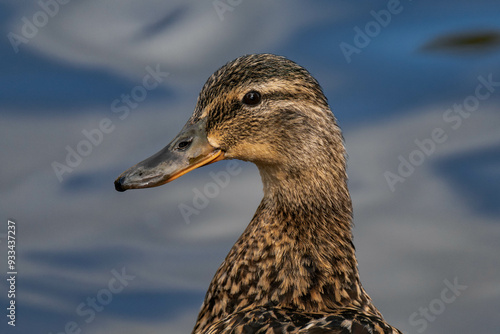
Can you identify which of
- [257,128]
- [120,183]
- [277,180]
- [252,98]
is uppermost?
[252,98]

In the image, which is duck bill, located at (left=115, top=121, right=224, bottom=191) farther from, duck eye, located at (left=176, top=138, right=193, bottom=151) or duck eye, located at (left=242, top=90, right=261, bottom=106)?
duck eye, located at (left=242, top=90, right=261, bottom=106)

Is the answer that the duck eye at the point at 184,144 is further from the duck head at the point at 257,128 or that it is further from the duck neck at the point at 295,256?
the duck neck at the point at 295,256

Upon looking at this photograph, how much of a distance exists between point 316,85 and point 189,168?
781mm

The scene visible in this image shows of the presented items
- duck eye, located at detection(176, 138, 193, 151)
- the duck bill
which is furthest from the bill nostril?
duck eye, located at detection(176, 138, 193, 151)

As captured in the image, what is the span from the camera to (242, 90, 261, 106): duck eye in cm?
408

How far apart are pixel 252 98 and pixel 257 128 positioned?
0.16m

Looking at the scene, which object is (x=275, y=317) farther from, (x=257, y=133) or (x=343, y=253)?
(x=257, y=133)

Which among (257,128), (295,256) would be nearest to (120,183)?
(257,128)

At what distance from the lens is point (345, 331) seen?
3.47 m

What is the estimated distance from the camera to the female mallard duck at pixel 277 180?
3863 mm

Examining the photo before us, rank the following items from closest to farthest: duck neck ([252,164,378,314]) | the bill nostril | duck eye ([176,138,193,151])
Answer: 1. duck neck ([252,164,378,314])
2. the bill nostril
3. duck eye ([176,138,193,151])

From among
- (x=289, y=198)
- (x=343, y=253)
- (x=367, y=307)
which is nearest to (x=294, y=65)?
(x=289, y=198)

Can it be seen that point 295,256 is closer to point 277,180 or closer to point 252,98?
point 277,180

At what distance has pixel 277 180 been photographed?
4.09 m
